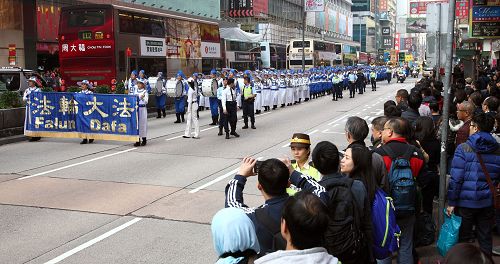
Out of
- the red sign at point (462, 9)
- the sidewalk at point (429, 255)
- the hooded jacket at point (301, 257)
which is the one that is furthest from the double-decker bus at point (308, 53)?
the hooded jacket at point (301, 257)

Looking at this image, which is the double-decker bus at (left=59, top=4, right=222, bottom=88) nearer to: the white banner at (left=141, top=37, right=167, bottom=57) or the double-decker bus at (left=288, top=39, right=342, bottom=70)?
the white banner at (left=141, top=37, right=167, bottom=57)

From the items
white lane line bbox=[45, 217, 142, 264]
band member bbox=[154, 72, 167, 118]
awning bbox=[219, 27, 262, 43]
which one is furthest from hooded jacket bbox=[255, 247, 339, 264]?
awning bbox=[219, 27, 262, 43]

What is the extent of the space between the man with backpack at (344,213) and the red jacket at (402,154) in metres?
1.16

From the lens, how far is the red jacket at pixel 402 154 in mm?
5258

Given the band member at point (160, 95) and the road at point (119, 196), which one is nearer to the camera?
the road at point (119, 196)

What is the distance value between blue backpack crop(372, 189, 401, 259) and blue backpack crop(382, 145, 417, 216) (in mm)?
567

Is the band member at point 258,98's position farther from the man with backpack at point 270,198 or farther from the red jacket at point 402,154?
the man with backpack at point 270,198

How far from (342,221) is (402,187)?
1.52 metres

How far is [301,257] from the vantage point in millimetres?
2756

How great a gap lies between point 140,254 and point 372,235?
3.17 meters

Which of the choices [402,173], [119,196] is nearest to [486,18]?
[119,196]

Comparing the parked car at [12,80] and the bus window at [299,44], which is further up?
the bus window at [299,44]

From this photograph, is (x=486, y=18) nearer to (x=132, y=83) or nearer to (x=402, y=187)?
(x=132, y=83)

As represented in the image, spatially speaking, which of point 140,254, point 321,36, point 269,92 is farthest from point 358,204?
point 321,36
